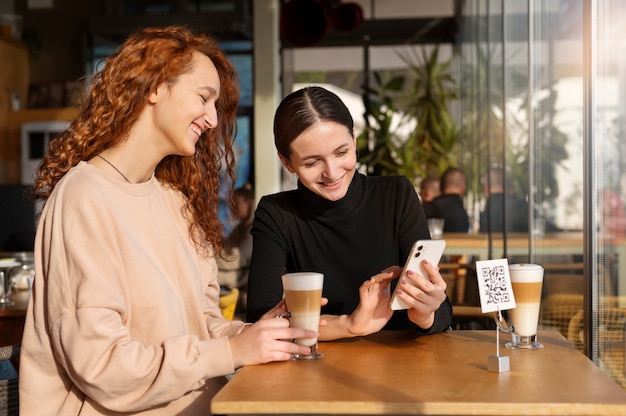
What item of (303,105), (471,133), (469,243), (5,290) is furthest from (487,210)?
(303,105)

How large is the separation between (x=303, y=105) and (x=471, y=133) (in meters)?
6.35

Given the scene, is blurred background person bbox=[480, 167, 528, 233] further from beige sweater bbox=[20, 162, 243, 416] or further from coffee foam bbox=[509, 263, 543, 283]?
beige sweater bbox=[20, 162, 243, 416]

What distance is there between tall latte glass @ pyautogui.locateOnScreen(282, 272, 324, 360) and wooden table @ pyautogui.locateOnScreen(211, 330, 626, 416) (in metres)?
0.05

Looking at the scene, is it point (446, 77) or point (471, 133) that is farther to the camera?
point (446, 77)

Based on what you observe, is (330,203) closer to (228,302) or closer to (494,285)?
(494,285)

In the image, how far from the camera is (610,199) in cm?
255

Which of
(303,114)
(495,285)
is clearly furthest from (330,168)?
(495,285)

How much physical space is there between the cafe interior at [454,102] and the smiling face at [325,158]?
0.57 metres

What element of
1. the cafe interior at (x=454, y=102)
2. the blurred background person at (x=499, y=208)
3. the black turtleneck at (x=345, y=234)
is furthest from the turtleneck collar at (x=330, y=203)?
the blurred background person at (x=499, y=208)

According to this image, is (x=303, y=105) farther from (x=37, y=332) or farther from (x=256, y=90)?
(x=256, y=90)

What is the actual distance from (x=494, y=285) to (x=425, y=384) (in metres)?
0.38

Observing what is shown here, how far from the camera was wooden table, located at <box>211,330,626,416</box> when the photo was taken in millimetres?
1495

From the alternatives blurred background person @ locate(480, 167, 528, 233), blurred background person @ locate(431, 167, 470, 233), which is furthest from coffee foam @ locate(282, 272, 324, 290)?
blurred background person @ locate(431, 167, 470, 233)

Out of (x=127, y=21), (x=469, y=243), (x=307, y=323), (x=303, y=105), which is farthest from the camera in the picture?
(x=127, y=21)
